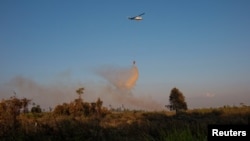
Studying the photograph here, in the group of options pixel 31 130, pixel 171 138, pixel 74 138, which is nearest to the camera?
pixel 171 138

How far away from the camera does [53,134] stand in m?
17.8

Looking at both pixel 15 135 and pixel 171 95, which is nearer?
pixel 15 135

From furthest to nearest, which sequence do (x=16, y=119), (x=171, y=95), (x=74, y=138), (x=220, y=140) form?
(x=171, y=95) → (x=16, y=119) → (x=74, y=138) → (x=220, y=140)

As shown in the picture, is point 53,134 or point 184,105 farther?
point 184,105

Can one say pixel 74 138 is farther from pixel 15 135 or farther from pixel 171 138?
pixel 171 138

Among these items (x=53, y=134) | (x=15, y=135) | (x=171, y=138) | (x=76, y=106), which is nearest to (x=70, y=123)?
(x=53, y=134)

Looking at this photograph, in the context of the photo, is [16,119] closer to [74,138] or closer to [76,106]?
[74,138]

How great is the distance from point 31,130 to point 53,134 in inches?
44.9

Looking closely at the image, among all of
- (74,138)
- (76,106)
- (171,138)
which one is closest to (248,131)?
(171,138)

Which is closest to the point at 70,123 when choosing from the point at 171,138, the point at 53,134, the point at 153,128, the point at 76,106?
the point at 53,134

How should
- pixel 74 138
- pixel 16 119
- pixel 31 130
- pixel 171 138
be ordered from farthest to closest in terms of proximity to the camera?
pixel 16 119
pixel 31 130
pixel 74 138
pixel 171 138

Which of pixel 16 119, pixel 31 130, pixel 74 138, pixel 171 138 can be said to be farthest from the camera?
pixel 16 119

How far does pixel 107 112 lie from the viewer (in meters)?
48.3

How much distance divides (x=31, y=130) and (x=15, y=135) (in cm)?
86
